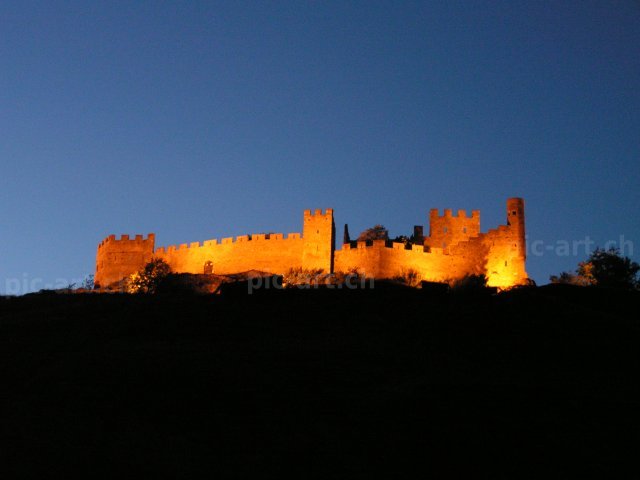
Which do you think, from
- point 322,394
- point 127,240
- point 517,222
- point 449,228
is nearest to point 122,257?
point 127,240

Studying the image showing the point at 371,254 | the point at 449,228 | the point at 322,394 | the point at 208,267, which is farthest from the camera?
the point at 449,228

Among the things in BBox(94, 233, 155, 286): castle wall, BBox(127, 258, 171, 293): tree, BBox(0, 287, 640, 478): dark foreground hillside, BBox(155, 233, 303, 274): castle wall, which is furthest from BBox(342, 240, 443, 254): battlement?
BBox(0, 287, 640, 478): dark foreground hillside

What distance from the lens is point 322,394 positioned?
51.2 ft

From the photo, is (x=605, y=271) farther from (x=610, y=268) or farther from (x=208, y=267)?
(x=208, y=267)

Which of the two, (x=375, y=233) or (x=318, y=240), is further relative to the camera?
(x=375, y=233)

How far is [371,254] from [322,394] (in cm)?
3614

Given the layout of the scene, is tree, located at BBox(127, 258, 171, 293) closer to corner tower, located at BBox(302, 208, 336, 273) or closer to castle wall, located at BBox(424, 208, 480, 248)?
corner tower, located at BBox(302, 208, 336, 273)

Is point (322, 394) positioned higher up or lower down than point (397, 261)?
lower down

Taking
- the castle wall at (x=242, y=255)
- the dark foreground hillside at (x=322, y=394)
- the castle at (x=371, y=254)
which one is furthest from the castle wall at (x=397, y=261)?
the dark foreground hillside at (x=322, y=394)

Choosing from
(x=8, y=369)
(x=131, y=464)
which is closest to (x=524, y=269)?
(x=8, y=369)

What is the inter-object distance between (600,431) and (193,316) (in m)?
14.3

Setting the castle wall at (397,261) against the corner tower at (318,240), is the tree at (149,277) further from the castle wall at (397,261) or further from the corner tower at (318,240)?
the castle wall at (397,261)

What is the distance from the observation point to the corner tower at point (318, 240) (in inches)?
2072

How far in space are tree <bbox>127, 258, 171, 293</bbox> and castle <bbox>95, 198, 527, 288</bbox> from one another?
1.07 m
